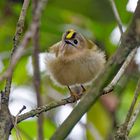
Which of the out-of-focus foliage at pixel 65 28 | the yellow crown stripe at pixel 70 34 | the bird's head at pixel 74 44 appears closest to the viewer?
the yellow crown stripe at pixel 70 34

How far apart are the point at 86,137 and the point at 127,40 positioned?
1.93 meters

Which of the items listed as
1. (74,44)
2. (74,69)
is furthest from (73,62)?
(74,44)

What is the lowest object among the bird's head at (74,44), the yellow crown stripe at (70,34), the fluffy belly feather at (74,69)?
the fluffy belly feather at (74,69)

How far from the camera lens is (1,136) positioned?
129cm

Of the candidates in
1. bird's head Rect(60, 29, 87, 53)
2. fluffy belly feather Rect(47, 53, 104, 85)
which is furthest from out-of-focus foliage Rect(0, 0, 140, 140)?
fluffy belly feather Rect(47, 53, 104, 85)

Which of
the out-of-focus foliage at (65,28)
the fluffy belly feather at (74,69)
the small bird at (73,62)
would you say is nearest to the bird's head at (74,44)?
the small bird at (73,62)

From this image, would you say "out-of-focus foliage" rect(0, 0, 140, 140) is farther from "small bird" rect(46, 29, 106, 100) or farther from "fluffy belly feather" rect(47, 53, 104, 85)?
"fluffy belly feather" rect(47, 53, 104, 85)

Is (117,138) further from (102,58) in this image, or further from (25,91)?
(25,91)

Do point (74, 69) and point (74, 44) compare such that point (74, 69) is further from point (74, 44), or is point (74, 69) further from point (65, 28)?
point (65, 28)

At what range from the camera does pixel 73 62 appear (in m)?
2.56

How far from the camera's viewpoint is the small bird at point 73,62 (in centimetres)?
252

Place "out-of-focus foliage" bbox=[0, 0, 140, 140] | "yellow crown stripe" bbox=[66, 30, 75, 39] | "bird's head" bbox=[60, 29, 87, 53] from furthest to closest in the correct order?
1. "out-of-focus foliage" bbox=[0, 0, 140, 140]
2. "bird's head" bbox=[60, 29, 87, 53]
3. "yellow crown stripe" bbox=[66, 30, 75, 39]

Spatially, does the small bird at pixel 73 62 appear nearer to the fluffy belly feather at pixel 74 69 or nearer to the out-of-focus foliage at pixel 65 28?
the fluffy belly feather at pixel 74 69

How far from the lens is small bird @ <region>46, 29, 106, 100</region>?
8.28ft
